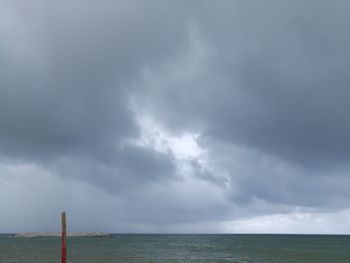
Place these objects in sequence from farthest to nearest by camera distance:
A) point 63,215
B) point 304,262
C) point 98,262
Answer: point 304,262 < point 98,262 < point 63,215

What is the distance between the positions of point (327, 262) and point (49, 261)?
49.2m

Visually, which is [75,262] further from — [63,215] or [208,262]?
[63,215]

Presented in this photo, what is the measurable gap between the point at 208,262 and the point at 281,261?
558 inches

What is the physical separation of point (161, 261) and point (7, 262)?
Answer: 25.5 metres

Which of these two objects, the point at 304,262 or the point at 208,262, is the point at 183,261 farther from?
the point at 304,262

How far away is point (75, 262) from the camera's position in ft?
203

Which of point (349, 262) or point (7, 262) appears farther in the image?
point (349, 262)

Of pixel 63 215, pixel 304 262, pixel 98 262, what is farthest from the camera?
pixel 304 262

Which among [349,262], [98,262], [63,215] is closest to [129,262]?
[98,262]

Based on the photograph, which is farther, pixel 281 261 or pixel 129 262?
pixel 281 261

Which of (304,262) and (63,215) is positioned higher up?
(63,215)

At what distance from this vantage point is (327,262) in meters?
68.8

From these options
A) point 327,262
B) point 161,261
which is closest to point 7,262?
point 161,261

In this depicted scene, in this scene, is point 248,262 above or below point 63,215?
below
